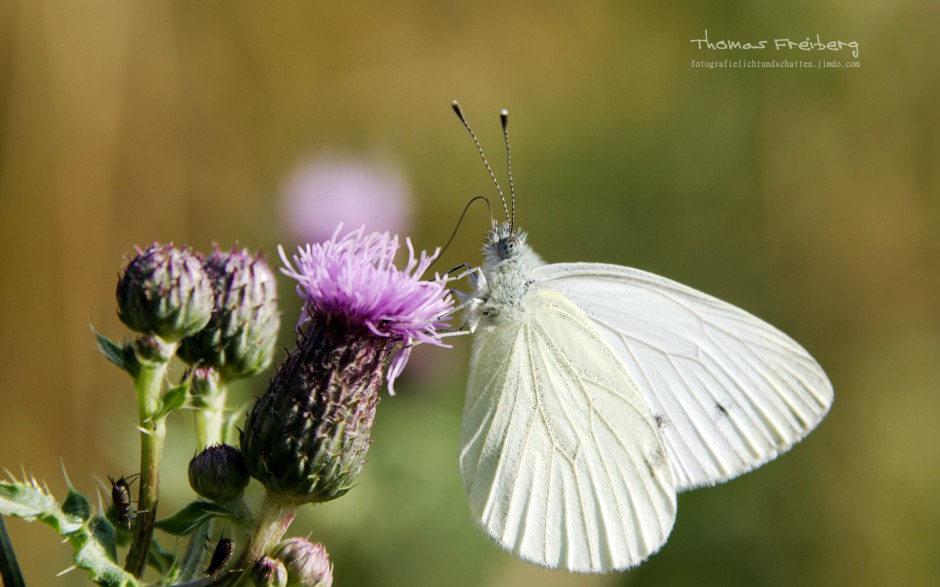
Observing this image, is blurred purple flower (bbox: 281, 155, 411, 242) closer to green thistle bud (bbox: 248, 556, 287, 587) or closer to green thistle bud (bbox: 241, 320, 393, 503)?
green thistle bud (bbox: 241, 320, 393, 503)

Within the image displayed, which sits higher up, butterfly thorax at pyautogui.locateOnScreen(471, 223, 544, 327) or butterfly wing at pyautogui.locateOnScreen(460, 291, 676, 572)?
butterfly thorax at pyautogui.locateOnScreen(471, 223, 544, 327)

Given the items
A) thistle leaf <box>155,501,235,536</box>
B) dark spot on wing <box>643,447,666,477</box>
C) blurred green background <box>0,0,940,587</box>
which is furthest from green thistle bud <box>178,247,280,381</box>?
blurred green background <box>0,0,940,587</box>

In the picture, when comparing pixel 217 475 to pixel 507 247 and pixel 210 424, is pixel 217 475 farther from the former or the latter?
pixel 507 247

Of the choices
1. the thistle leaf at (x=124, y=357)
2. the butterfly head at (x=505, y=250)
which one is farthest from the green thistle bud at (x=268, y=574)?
the butterfly head at (x=505, y=250)

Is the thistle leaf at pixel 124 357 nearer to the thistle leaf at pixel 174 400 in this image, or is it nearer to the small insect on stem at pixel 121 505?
the thistle leaf at pixel 174 400

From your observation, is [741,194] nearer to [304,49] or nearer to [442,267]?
[442,267]

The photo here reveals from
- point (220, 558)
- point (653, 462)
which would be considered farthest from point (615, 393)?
point (220, 558)
